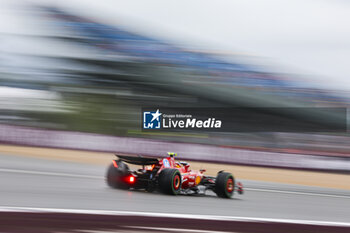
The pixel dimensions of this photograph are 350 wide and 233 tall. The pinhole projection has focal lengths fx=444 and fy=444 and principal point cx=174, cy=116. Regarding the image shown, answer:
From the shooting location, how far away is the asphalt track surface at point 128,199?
14.9 feet

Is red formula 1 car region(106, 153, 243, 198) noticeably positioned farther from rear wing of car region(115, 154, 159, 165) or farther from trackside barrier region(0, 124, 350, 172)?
trackside barrier region(0, 124, 350, 172)

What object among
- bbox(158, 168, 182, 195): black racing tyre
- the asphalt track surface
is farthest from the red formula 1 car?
the asphalt track surface

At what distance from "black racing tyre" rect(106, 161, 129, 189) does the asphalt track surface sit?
0.14m

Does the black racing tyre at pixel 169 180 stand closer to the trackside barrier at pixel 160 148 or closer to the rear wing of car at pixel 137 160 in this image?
the rear wing of car at pixel 137 160

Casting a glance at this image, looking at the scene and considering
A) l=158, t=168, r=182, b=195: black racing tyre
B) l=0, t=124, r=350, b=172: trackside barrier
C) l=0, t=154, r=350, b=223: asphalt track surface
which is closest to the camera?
l=0, t=154, r=350, b=223: asphalt track surface

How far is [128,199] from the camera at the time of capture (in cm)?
495

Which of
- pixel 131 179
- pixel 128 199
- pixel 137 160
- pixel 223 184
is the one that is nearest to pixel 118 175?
pixel 131 179

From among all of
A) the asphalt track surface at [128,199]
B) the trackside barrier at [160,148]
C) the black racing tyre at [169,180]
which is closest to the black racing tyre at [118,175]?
the asphalt track surface at [128,199]

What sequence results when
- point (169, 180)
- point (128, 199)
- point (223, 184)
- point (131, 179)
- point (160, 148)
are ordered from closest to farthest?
point (128, 199) < point (169, 180) < point (131, 179) < point (223, 184) < point (160, 148)

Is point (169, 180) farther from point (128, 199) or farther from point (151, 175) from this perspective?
point (128, 199)

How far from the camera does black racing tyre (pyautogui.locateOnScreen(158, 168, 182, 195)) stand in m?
5.28

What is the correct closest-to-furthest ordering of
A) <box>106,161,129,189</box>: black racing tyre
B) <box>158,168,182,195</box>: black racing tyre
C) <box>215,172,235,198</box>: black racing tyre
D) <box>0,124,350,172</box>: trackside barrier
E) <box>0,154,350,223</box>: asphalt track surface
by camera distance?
<box>0,154,350,223</box>: asphalt track surface < <box>158,168,182,195</box>: black racing tyre < <box>106,161,129,189</box>: black racing tyre < <box>215,172,235,198</box>: black racing tyre < <box>0,124,350,172</box>: trackside barrier

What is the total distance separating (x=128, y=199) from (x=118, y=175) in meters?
0.57

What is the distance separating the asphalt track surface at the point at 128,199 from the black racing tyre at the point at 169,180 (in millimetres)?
95
